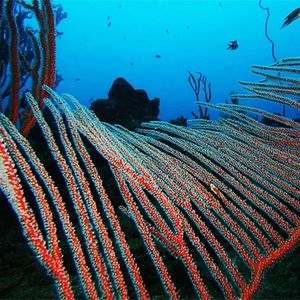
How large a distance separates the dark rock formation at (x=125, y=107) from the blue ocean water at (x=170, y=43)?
56.9 meters

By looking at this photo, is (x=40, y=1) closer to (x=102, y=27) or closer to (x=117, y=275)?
(x=117, y=275)

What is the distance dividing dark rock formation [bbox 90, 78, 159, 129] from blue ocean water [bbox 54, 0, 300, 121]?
56864 millimetres

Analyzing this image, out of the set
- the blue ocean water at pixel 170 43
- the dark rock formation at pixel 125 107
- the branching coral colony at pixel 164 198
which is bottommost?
the branching coral colony at pixel 164 198

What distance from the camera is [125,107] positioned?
29.6 ft

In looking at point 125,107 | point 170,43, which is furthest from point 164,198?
point 170,43

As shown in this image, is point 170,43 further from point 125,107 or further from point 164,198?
point 164,198

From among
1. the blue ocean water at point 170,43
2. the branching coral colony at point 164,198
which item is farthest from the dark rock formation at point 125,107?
the blue ocean water at point 170,43

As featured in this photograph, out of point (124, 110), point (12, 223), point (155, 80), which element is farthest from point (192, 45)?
point (12, 223)

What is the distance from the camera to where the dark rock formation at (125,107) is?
820cm

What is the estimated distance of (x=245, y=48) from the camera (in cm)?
8000

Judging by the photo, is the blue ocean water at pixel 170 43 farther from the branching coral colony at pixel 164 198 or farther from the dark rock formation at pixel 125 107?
the branching coral colony at pixel 164 198

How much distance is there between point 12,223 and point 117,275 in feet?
11.4

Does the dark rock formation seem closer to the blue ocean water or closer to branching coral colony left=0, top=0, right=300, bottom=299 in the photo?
branching coral colony left=0, top=0, right=300, bottom=299

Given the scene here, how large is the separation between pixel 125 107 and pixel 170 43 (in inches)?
3113
